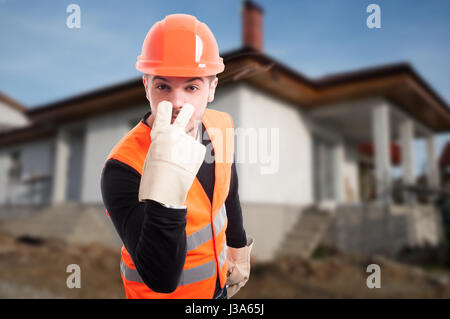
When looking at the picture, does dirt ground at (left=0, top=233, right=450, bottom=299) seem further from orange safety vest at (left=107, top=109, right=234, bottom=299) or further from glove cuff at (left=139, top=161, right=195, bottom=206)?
glove cuff at (left=139, top=161, right=195, bottom=206)

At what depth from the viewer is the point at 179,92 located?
3.01 feet

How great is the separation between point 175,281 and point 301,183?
3.35ft

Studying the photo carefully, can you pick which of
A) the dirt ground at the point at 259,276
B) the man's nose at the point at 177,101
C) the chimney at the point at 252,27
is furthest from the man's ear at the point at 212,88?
the chimney at the point at 252,27

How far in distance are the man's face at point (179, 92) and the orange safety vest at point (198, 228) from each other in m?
0.11

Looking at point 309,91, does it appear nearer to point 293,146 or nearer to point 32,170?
point 293,146

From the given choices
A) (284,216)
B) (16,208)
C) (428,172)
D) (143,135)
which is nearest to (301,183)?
(284,216)

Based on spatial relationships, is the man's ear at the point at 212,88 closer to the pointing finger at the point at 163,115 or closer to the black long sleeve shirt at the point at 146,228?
Result: the pointing finger at the point at 163,115

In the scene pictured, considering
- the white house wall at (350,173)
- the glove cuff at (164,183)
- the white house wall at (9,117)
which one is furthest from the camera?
the white house wall at (9,117)

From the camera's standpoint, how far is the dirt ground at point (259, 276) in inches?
72.4

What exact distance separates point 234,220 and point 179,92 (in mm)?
510

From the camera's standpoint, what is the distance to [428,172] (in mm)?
10750

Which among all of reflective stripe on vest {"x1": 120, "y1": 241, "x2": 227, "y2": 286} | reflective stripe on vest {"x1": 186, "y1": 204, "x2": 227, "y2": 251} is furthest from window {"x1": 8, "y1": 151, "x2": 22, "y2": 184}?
reflective stripe on vest {"x1": 186, "y1": 204, "x2": 227, "y2": 251}

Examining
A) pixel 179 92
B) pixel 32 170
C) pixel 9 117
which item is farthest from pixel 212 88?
pixel 9 117

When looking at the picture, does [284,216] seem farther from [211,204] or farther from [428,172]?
[428,172]
